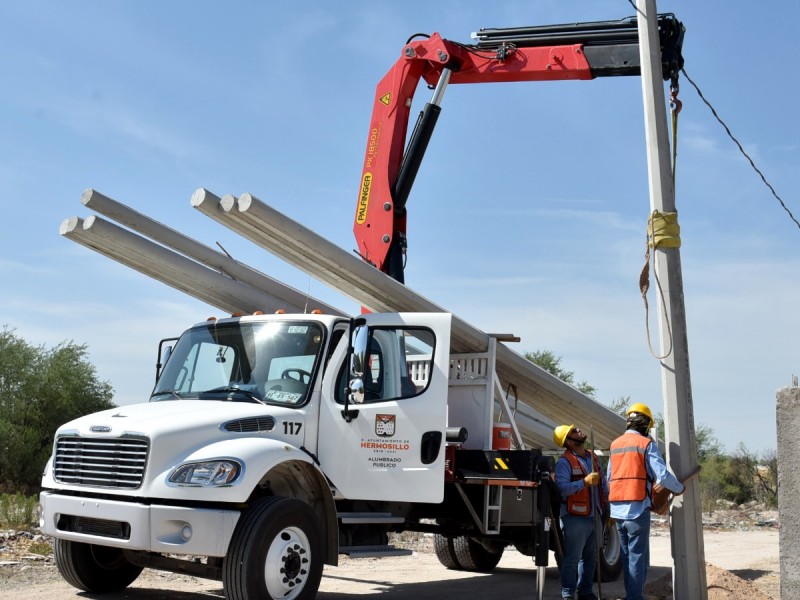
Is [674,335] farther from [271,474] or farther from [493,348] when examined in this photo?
[271,474]

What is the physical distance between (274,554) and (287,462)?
2.76ft

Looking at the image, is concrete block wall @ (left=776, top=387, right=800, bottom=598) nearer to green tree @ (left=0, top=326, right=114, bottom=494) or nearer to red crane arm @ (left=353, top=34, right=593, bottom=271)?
red crane arm @ (left=353, top=34, right=593, bottom=271)

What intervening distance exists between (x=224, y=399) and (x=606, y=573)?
533 centimetres

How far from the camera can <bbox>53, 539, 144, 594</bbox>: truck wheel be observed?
27.4ft

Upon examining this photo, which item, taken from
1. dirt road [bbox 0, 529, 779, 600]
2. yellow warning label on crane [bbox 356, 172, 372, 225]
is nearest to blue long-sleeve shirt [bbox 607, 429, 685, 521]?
dirt road [bbox 0, 529, 779, 600]

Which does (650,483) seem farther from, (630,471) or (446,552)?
(446,552)

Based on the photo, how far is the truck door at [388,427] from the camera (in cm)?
830

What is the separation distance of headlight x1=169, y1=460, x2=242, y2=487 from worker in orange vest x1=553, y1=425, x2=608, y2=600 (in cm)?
324

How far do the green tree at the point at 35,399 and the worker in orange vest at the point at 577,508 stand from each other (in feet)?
44.8

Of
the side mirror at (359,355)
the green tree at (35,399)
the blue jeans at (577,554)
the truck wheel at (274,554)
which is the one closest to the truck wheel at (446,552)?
the blue jeans at (577,554)

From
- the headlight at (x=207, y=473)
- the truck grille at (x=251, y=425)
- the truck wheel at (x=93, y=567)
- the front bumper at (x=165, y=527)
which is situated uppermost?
the truck grille at (x=251, y=425)

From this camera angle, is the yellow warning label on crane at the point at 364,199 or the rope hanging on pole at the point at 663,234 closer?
the rope hanging on pole at the point at 663,234

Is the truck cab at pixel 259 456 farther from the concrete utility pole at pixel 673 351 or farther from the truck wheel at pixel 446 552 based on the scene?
the truck wheel at pixel 446 552

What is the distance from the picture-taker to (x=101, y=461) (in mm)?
7590
